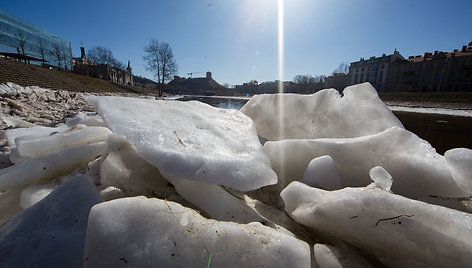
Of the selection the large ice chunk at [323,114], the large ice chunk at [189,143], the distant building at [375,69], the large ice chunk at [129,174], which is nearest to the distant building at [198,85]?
the distant building at [375,69]

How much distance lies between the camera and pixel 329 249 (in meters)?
0.75

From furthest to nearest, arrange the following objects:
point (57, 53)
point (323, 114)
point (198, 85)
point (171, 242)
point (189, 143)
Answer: point (198, 85) < point (57, 53) < point (323, 114) < point (189, 143) < point (171, 242)

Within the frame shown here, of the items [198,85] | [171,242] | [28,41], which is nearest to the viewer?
[171,242]

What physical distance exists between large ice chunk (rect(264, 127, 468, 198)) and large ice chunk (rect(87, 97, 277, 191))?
1.00 feet

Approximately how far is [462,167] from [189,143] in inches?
52.8

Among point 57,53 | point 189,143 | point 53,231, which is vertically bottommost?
point 53,231

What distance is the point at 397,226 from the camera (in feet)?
2.32

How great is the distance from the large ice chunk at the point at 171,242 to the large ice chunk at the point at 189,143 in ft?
0.64

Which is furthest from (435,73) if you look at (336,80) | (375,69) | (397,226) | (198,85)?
(198,85)

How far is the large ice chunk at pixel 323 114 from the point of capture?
155 cm

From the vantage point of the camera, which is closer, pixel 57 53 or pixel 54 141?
pixel 54 141

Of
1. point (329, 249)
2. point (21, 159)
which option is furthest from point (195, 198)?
point (21, 159)

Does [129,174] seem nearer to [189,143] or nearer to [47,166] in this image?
Answer: [189,143]

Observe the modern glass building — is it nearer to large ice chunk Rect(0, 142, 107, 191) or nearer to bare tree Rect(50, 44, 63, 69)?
bare tree Rect(50, 44, 63, 69)
